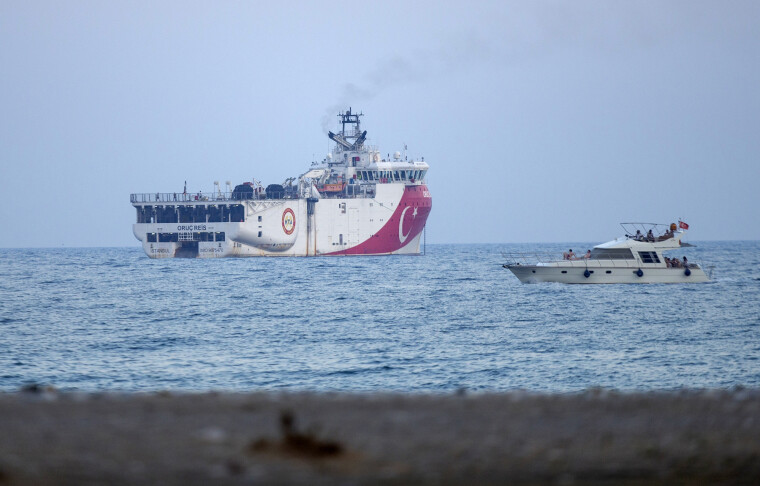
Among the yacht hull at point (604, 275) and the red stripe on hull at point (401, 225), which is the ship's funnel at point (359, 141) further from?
the yacht hull at point (604, 275)

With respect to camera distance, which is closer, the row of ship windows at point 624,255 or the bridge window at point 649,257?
the row of ship windows at point 624,255

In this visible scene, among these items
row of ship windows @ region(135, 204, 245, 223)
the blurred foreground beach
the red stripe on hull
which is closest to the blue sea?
the blurred foreground beach

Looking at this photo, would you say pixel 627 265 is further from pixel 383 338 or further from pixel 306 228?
pixel 306 228

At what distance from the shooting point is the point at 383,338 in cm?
3338

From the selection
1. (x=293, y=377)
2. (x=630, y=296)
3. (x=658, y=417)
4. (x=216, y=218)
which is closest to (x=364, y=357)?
(x=293, y=377)

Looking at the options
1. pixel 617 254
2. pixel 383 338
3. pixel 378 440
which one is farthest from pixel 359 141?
pixel 378 440

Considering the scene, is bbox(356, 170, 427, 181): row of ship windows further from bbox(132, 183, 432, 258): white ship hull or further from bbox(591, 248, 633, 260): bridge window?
bbox(591, 248, 633, 260): bridge window

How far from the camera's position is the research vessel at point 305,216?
108m

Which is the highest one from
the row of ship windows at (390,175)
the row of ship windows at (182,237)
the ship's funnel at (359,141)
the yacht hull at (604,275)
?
the ship's funnel at (359,141)

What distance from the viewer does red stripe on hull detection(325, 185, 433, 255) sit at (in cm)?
11157

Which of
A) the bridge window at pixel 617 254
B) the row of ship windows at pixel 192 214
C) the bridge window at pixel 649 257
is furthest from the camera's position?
the row of ship windows at pixel 192 214

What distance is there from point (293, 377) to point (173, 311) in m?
22.5

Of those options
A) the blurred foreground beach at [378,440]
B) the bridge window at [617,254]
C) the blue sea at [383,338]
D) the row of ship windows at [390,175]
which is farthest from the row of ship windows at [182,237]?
the blurred foreground beach at [378,440]

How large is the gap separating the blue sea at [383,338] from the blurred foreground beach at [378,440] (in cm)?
1244
